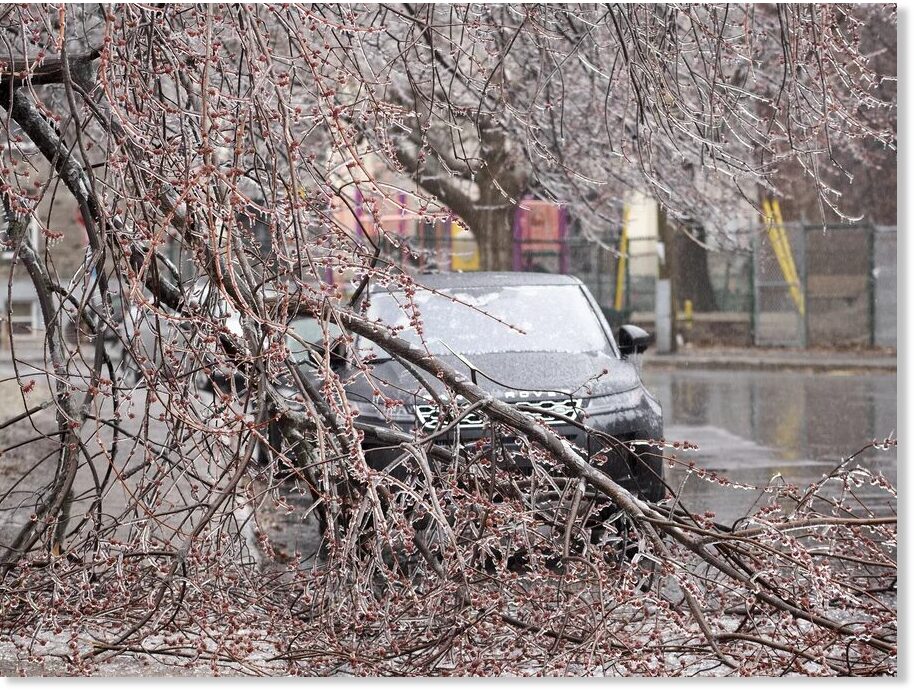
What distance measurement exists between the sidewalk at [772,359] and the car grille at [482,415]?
14618mm

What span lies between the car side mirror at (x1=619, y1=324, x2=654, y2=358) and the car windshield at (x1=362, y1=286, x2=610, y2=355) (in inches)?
4.3

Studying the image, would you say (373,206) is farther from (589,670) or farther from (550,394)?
(550,394)

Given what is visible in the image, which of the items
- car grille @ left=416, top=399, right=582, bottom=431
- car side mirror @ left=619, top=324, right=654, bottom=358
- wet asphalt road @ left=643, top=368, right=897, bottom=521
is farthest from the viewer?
wet asphalt road @ left=643, top=368, right=897, bottom=521

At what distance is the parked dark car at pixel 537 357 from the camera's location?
19.3ft

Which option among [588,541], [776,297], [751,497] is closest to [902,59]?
[588,541]

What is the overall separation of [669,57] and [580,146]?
5.68 meters

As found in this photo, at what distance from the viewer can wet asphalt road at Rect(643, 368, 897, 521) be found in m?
10.4

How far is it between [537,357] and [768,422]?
763 centimetres

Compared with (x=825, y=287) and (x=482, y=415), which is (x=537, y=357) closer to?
(x=482, y=415)

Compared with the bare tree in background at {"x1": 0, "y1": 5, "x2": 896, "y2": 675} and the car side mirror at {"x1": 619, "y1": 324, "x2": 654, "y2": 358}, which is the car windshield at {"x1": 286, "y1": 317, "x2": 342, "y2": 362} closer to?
the bare tree in background at {"x1": 0, "y1": 5, "x2": 896, "y2": 675}

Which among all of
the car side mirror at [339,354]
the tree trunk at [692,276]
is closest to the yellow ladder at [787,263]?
the tree trunk at [692,276]

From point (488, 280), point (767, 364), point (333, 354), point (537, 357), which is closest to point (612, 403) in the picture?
point (537, 357)

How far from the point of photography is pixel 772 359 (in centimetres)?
2166

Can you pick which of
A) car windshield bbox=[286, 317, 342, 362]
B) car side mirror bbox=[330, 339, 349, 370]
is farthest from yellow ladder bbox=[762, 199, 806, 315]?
car side mirror bbox=[330, 339, 349, 370]
